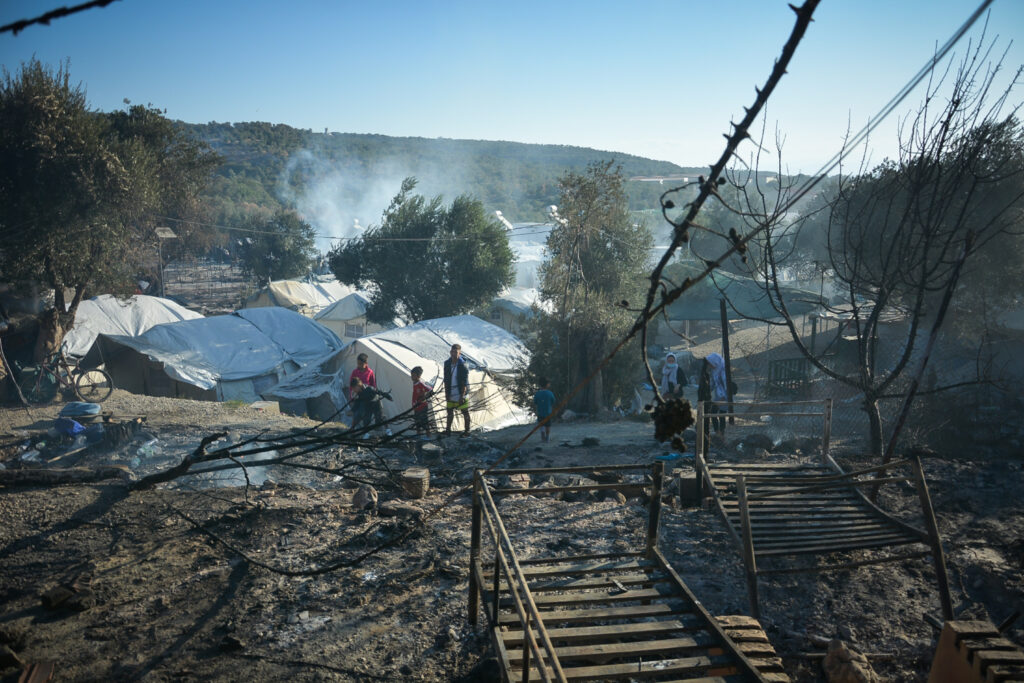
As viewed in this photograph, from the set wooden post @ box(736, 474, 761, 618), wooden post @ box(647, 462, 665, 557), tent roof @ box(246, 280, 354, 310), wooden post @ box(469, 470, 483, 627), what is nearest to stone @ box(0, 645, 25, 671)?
wooden post @ box(469, 470, 483, 627)

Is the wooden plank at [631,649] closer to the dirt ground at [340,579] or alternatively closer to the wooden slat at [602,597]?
the wooden slat at [602,597]

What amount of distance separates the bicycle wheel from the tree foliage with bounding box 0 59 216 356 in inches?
45.0

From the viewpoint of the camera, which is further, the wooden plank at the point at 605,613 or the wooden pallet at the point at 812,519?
the wooden pallet at the point at 812,519

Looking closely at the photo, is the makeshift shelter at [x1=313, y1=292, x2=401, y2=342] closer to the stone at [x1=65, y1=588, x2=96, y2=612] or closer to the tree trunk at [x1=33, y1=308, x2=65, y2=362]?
the tree trunk at [x1=33, y1=308, x2=65, y2=362]

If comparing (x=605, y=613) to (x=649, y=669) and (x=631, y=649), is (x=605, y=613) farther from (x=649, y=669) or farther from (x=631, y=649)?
(x=649, y=669)

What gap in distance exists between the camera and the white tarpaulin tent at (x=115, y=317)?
18.2 metres

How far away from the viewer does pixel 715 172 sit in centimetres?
213

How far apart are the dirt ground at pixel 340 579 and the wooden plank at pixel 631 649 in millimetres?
767

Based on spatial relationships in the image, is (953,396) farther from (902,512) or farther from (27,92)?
(27,92)

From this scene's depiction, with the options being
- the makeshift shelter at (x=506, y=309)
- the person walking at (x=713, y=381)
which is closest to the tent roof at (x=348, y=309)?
the makeshift shelter at (x=506, y=309)

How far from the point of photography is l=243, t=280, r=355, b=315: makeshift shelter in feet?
97.9

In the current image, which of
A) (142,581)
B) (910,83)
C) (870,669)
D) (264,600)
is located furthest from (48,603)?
(910,83)

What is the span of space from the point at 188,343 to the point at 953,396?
1669cm

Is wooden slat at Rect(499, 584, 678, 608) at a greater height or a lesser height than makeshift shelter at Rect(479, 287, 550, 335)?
greater
